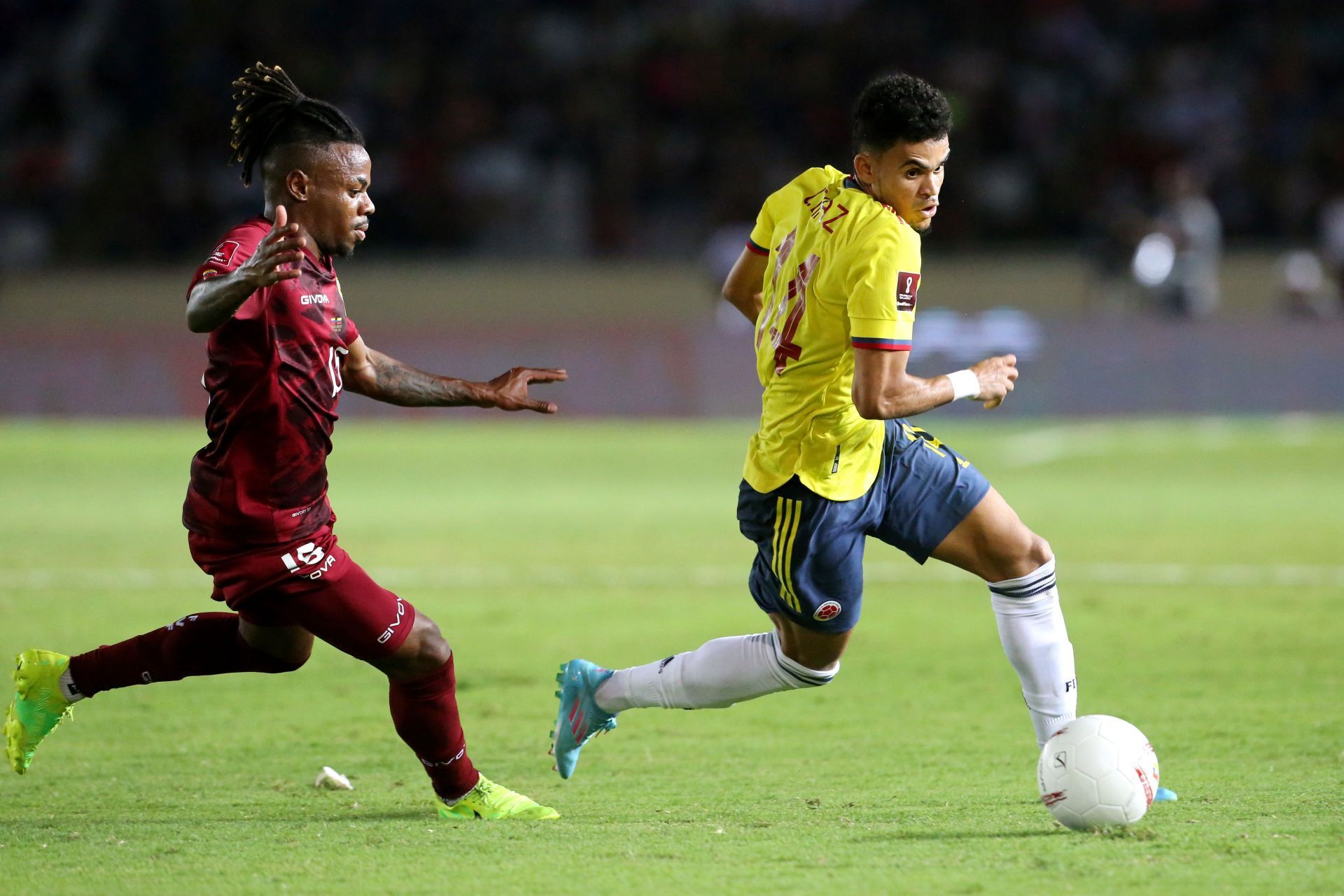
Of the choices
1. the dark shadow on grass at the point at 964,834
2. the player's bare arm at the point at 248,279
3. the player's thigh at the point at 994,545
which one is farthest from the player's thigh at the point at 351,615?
the player's thigh at the point at 994,545

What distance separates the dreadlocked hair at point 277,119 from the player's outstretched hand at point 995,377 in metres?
1.83

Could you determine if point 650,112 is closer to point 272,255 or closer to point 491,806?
point 491,806

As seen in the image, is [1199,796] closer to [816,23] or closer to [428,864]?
[428,864]

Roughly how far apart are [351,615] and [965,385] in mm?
1769

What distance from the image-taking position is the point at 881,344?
4207 millimetres

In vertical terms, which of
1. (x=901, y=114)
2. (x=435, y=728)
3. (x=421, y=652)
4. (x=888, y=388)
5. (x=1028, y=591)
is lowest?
(x=435, y=728)

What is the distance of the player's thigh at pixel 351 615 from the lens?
4336 mm

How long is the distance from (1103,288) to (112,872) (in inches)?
716

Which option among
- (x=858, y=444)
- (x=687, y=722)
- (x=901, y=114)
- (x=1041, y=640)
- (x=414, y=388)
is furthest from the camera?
(x=687, y=722)

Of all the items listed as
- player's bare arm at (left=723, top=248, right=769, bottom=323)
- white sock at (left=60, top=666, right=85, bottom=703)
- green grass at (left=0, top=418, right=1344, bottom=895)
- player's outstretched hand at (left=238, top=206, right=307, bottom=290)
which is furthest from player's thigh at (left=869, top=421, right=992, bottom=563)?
white sock at (left=60, top=666, right=85, bottom=703)

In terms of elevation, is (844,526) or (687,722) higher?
Result: (844,526)

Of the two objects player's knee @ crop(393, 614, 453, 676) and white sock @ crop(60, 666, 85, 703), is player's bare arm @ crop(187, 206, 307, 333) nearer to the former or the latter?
player's knee @ crop(393, 614, 453, 676)

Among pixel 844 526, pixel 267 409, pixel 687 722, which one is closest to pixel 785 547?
pixel 844 526

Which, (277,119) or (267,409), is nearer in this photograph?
(267,409)
